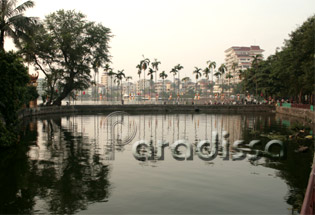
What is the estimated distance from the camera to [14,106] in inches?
1019

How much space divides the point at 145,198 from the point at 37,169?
7.88 m

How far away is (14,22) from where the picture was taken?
27250mm

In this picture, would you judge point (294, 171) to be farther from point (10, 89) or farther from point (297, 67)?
point (297, 67)

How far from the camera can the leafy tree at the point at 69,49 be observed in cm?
6612

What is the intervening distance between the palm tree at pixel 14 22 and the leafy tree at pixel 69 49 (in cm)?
3745

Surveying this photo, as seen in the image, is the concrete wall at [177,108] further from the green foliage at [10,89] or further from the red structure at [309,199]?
the red structure at [309,199]

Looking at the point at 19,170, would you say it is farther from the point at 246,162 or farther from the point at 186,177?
Answer: the point at 246,162

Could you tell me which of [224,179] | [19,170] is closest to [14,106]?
[19,170]

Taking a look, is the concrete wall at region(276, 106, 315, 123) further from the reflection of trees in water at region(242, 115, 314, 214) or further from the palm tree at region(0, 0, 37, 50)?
the palm tree at region(0, 0, 37, 50)

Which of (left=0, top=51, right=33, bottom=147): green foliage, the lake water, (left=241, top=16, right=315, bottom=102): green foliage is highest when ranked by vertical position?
(left=241, top=16, right=315, bottom=102): green foliage

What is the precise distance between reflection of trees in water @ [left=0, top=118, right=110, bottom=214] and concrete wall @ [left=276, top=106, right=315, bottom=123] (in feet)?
129

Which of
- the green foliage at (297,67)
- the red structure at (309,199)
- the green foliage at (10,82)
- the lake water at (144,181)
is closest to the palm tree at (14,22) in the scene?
the green foliage at (10,82)

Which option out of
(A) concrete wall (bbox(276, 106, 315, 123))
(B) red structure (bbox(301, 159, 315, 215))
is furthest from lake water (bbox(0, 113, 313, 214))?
(A) concrete wall (bbox(276, 106, 315, 123))

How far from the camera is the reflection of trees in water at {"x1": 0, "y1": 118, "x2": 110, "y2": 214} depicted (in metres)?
13.1
